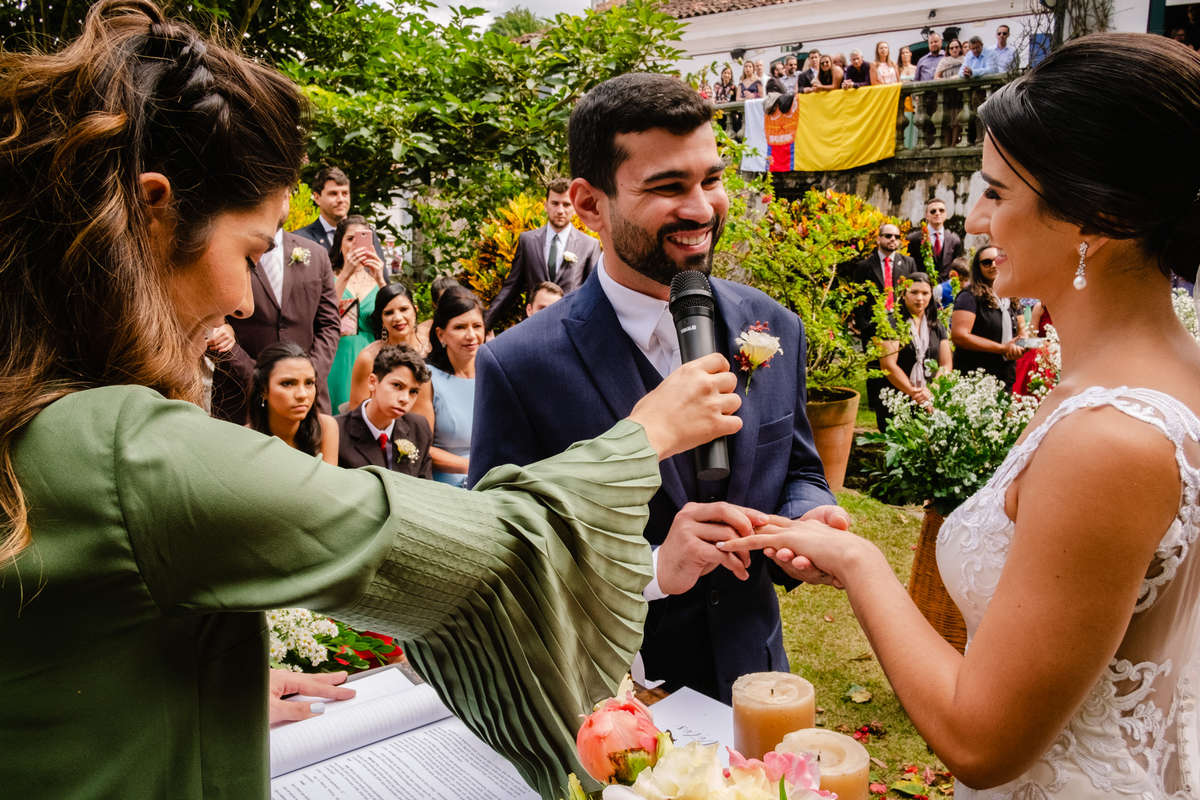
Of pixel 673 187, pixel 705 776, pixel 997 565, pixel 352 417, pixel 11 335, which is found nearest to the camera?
pixel 705 776

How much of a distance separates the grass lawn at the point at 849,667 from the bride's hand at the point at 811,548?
2.42 metres

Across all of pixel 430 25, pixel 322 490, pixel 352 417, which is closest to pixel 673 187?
pixel 322 490

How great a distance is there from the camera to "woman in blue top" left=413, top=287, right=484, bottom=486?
527 centimetres

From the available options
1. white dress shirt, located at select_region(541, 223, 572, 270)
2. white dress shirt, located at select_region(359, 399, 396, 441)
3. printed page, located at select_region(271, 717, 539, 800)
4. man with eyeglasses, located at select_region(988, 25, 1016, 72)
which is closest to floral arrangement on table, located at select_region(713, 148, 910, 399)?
white dress shirt, located at select_region(541, 223, 572, 270)

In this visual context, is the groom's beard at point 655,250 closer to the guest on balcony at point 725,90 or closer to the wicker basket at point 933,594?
the wicker basket at point 933,594

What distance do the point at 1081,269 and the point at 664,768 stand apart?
1.20 m

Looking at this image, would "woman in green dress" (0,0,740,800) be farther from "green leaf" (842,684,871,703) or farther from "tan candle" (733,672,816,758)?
"green leaf" (842,684,871,703)

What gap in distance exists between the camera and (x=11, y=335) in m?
0.95

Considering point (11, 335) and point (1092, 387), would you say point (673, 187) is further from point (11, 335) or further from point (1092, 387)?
point (11, 335)

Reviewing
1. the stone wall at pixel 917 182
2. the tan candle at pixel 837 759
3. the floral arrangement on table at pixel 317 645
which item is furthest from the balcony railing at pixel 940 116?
the tan candle at pixel 837 759

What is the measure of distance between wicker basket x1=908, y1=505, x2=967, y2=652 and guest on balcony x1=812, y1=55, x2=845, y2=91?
54.1ft

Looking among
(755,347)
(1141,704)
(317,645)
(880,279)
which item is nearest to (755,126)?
(880,279)

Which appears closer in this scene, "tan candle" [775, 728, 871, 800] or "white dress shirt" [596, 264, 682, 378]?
"tan candle" [775, 728, 871, 800]

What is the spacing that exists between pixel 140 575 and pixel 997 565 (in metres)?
1.38
